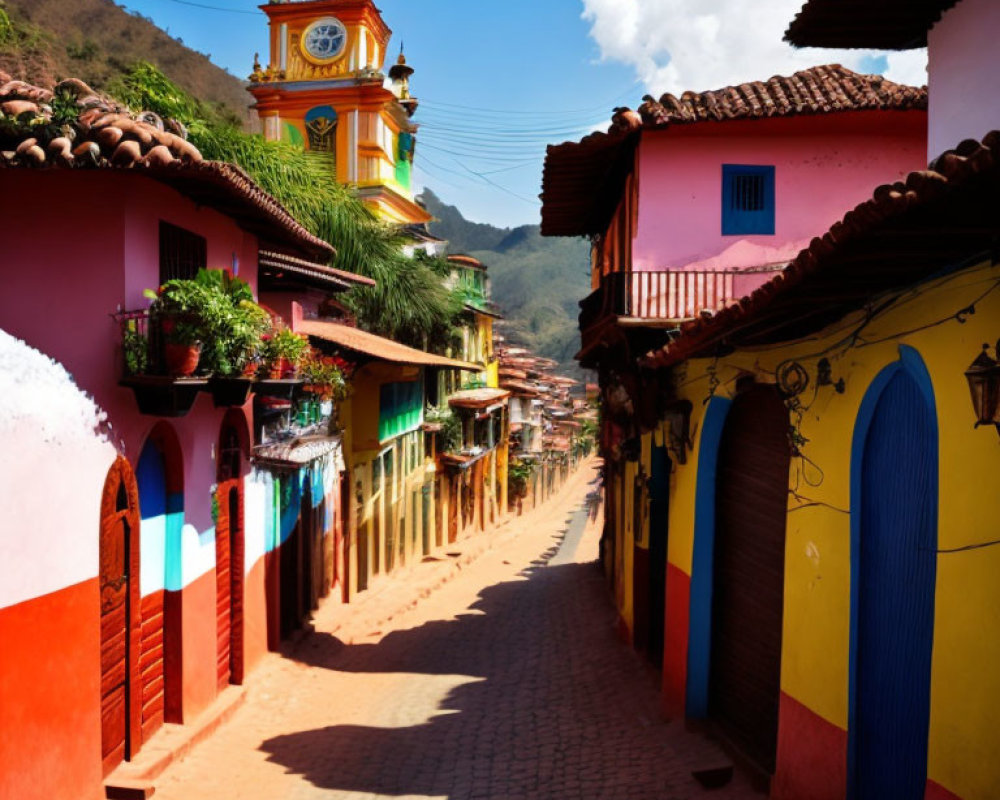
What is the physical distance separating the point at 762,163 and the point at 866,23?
3.81m

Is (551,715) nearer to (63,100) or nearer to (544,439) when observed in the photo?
(63,100)

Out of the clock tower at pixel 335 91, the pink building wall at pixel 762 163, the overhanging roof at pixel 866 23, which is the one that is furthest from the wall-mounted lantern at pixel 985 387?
the clock tower at pixel 335 91

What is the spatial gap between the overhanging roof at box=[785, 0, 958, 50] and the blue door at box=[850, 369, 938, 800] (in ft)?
19.2

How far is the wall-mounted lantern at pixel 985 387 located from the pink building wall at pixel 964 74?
488 centimetres

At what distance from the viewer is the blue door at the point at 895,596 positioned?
5676 millimetres

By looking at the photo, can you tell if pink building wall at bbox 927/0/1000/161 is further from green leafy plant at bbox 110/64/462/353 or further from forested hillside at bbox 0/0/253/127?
forested hillside at bbox 0/0/253/127

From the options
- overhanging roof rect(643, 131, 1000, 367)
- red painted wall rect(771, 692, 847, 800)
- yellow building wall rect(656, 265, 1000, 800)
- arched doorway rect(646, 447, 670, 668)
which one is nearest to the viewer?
overhanging roof rect(643, 131, 1000, 367)

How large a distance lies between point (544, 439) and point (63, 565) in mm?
55916

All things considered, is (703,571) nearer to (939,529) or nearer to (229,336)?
(939,529)

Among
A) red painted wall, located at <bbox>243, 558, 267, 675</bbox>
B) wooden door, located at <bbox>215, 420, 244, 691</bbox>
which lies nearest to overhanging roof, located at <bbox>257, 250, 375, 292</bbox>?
wooden door, located at <bbox>215, 420, 244, 691</bbox>

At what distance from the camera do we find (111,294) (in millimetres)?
8352

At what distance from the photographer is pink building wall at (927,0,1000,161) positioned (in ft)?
29.5

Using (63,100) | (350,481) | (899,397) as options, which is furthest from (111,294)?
(350,481)

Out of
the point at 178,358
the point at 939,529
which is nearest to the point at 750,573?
the point at 939,529
